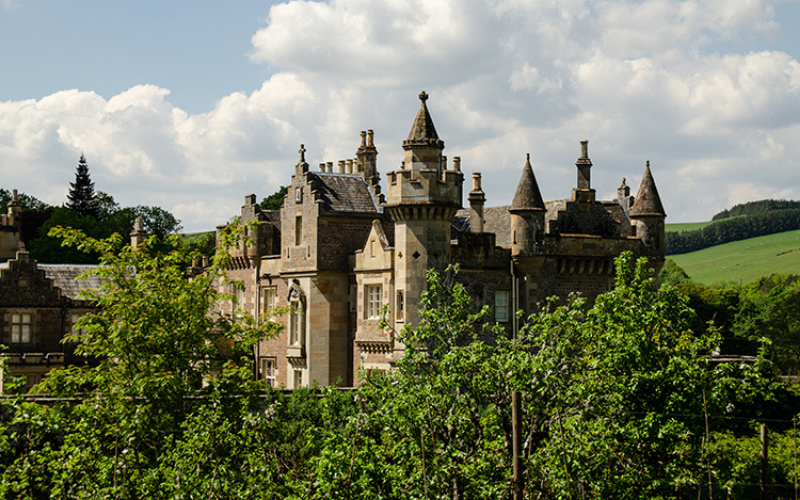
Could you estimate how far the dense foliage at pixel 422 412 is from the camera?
22031mm

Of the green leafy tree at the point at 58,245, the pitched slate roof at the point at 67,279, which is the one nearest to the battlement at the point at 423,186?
the pitched slate roof at the point at 67,279

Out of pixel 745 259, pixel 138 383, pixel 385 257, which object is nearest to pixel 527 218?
pixel 385 257

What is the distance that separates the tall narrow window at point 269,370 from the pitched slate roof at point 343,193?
827 cm

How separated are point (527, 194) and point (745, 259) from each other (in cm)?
13217

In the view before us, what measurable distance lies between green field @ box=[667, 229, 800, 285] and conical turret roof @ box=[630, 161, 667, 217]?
10357 cm

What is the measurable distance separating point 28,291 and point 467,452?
Result: 3215cm

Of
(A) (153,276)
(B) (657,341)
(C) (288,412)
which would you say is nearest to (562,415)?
(B) (657,341)

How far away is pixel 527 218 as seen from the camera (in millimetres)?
42188

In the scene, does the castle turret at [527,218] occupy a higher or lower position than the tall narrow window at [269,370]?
higher

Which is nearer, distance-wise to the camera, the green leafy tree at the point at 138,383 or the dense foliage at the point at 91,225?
the green leafy tree at the point at 138,383

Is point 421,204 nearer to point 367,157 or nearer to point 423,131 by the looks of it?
point 423,131

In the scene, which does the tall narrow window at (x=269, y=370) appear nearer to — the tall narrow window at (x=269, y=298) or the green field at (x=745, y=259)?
the tall narrow window at (x=269, y=298)

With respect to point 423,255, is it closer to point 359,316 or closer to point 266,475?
point 359,316

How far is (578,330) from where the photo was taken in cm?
2402
